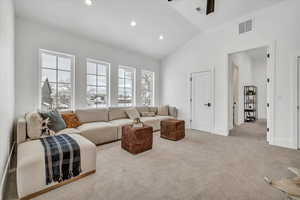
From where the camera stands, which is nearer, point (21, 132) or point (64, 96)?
point (21, 132)

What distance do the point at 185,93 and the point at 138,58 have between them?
2232mm

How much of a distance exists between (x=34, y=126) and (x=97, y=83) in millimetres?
2158

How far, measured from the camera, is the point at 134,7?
11.0 ft

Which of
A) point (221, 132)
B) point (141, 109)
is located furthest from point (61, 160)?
point (221, 132)

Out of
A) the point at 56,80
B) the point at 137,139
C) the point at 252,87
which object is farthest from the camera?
the point at 252,87

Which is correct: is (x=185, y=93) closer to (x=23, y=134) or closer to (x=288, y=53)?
(x=288, y=53)

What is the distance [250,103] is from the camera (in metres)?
→ 7.46

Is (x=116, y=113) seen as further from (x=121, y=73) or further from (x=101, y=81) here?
(x=121, y=73)

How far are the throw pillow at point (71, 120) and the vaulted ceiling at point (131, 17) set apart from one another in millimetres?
2150

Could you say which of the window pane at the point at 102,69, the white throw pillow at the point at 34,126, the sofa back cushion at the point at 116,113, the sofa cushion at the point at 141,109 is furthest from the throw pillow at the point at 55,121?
the sofa cushion at the point at 141,109

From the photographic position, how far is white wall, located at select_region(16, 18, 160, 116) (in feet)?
10.2

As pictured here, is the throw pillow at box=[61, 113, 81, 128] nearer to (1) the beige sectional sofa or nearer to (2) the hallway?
(1) the beige sectional sofa

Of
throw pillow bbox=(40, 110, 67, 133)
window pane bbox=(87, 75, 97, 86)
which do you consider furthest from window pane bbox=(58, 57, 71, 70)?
throw pillow bbox=(40, 110, 67, 133)

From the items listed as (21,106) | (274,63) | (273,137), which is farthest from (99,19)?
(273,137)
